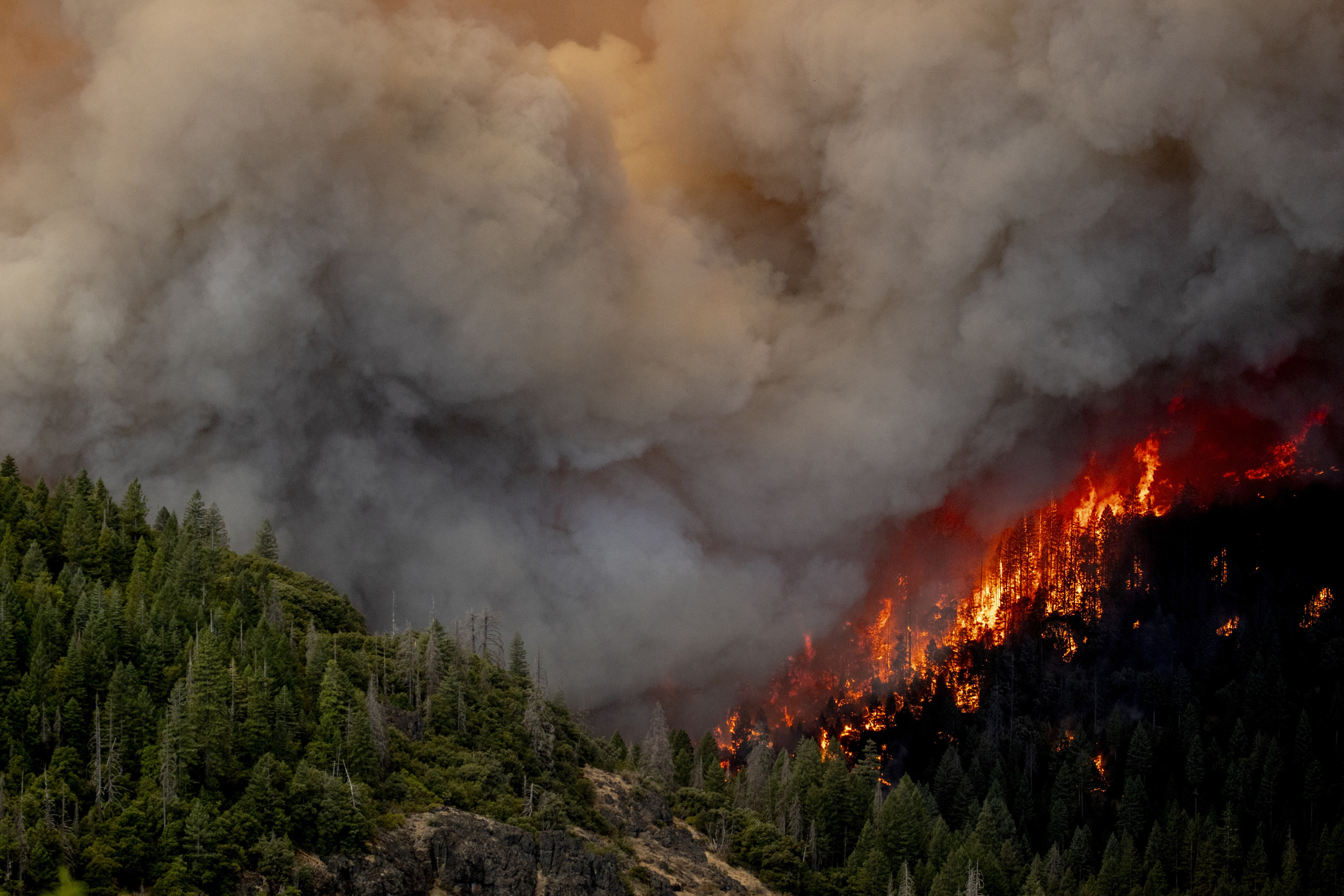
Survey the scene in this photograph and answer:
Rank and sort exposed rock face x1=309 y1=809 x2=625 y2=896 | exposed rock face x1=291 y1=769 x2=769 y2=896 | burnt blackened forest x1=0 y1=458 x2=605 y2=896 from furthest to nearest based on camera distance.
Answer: exposed rock face x1=291 y1=769 x2=769 y2=896
exposed rock face x1=309 y1=809 x2=625 y2=896
burnt blackened forest x1=0 y1=458 x2=605 y2=896

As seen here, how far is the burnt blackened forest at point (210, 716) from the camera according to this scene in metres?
123

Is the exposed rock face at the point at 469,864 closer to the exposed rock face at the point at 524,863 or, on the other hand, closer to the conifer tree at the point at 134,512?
the exposed rock face at the point at 524,863

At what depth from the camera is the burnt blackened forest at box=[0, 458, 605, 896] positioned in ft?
402

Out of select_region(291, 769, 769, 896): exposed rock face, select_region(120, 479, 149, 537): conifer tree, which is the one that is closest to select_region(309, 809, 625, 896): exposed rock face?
select_region(291, 769, 769, 896): exposed rock face

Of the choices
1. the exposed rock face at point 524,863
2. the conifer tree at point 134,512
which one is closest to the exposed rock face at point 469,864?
the exposed rock face at point 524,863

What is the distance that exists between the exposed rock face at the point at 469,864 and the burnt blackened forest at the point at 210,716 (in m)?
2.29

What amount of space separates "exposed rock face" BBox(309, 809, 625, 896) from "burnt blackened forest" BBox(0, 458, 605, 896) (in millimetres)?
2290

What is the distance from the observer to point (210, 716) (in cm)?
13512

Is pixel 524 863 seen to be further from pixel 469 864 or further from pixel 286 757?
pixel 286 757

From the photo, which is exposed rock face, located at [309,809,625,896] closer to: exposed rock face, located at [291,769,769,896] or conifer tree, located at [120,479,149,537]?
exposed rock face, located at [291,769,769,896]

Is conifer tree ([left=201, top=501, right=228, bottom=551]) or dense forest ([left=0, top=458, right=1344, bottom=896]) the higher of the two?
conifer tree ([left=201, top=501, right=228, bottom=551])

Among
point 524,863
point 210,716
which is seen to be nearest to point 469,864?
point 524,863

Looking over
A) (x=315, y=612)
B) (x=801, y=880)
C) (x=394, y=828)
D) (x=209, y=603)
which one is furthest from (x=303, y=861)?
(x=801, y=880)

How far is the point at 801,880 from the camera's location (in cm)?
17062
